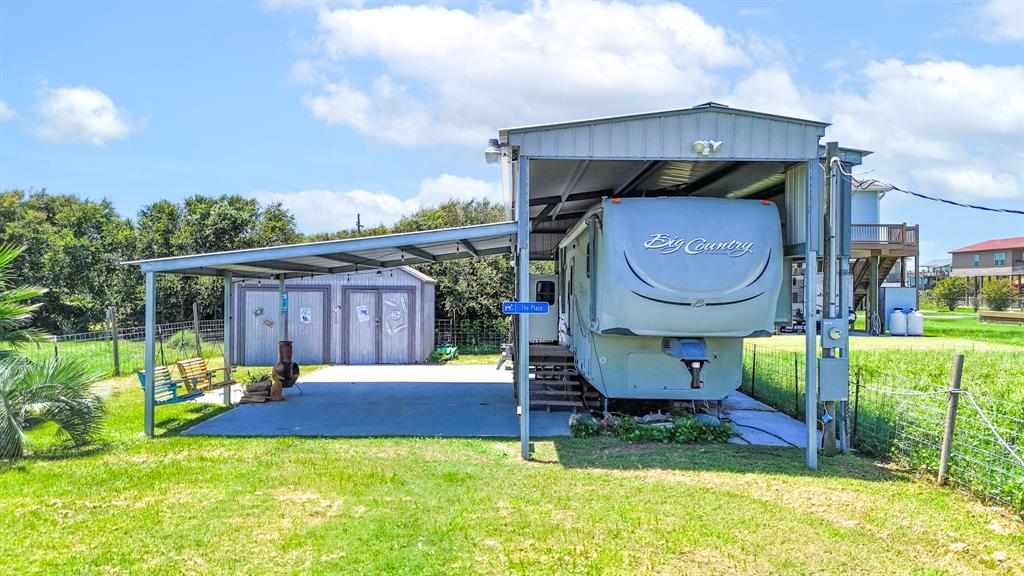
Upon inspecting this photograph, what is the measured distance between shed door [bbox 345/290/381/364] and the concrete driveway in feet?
7.65

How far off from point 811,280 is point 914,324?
21.8m

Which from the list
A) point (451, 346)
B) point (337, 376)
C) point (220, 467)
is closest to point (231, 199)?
point (451, 346)

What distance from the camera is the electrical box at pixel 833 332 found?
22.8 ft

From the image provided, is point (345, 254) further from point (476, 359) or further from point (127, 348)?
point (127, 348)

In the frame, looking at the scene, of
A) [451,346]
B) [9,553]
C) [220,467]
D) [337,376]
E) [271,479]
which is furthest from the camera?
[451,346]

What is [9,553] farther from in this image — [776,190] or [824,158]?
[776,190]

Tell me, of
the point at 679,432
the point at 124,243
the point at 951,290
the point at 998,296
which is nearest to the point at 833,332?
the point at 679,432

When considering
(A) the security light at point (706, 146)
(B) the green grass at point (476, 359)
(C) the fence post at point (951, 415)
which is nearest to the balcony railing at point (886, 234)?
(B) the green grass at point (476, 359)

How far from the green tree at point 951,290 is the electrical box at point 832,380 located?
4765 cm

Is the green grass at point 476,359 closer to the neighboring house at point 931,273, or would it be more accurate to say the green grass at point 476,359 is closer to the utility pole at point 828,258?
the utility pole at point 828,258

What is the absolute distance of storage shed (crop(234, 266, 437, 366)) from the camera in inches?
631

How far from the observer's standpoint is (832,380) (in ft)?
22.9

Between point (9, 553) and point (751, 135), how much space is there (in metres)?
7.19

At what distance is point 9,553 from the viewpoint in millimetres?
4426
